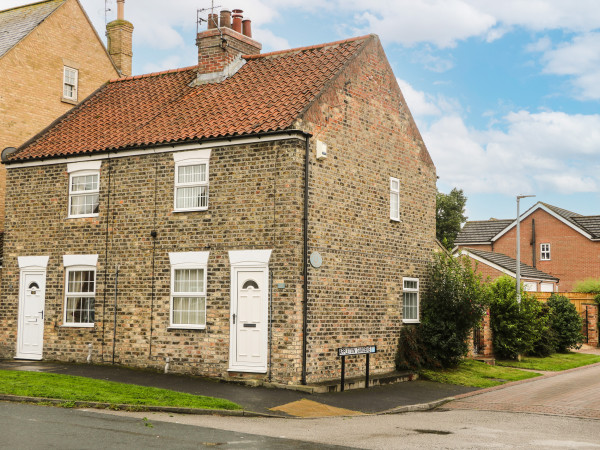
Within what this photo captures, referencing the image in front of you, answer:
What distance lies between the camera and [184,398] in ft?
46.0

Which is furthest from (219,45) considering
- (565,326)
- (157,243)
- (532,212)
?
(532,212)

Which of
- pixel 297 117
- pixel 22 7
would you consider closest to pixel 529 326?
pixel 297 117

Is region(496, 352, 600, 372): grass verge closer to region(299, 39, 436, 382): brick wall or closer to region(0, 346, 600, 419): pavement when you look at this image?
region(0, 346, 600, 419): pavement

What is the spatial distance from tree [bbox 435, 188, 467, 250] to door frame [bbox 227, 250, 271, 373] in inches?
1996

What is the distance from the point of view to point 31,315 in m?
20.9

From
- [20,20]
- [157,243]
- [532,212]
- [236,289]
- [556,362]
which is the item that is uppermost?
[20,20]

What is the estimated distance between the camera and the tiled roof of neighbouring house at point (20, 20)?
26609 millimetres

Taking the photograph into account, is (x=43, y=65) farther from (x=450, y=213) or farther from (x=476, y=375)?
(x=450, y=213)

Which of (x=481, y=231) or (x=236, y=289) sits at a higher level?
(x=481, y=231)

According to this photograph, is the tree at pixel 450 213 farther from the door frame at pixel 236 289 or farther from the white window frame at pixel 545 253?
the door frame at pixel 236 289

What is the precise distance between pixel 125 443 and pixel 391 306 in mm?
11614

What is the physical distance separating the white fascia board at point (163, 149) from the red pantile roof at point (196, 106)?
0.20 metres

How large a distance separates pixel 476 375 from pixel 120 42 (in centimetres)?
2127

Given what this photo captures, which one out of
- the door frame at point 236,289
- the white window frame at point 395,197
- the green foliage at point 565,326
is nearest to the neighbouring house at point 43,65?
the door frame at point 236,289
